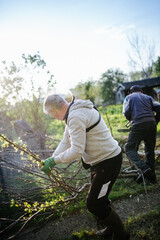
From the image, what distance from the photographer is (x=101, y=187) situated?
1762 millimetres

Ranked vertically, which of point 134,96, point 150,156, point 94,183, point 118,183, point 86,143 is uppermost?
point 134,96

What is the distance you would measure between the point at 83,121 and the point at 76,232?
67.3 inches

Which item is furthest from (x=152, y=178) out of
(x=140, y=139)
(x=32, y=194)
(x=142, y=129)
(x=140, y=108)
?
(x=32, y=194)

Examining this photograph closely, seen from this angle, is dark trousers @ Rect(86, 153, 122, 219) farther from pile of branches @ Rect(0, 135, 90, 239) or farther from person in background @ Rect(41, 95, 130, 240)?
pile of branches @ Rect(0, 135, 90, 239)

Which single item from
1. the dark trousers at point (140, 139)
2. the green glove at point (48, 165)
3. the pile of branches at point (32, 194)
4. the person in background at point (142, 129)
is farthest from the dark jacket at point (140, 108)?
the green glove at point (48, 165)

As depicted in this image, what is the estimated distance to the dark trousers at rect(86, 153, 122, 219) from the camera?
176 centimetres

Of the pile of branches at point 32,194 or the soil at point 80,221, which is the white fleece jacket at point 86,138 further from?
the soil at point 80,221

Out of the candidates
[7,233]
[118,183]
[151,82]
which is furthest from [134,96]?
[151,82]

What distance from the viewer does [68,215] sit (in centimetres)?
277

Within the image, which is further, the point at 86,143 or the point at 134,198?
the point at 134,198

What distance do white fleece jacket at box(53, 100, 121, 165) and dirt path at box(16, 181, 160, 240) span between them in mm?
1144

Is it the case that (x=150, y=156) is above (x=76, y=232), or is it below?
above

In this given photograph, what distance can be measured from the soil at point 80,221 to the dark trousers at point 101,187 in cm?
80

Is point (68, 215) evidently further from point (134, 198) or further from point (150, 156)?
point (150, 156)
